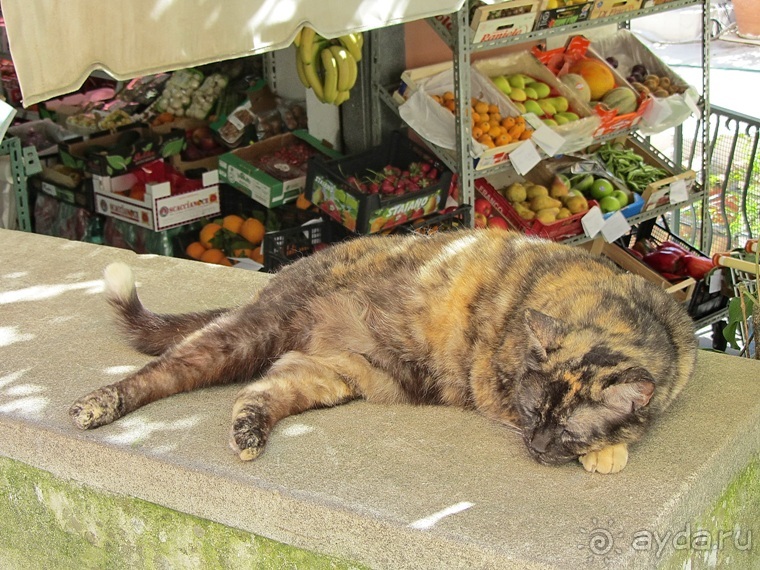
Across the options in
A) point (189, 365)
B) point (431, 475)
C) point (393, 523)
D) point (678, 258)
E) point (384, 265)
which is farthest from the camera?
point (678, 258)

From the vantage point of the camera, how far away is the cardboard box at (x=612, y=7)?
555 cm

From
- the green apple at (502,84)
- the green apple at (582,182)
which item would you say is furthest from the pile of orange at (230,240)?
the green apple at (582,182)

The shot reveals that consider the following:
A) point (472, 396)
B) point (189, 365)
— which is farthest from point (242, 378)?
point (472, 396)

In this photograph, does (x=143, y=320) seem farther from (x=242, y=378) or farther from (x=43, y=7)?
(x=43, y=7)

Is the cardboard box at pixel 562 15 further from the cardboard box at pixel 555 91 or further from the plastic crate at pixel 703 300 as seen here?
the plastic crate at pixel 703 300

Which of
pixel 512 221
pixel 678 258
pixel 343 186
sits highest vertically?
pixel 343 186

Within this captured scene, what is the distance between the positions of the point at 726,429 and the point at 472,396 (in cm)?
75

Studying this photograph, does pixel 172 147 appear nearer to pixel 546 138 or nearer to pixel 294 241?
pixel 294 241

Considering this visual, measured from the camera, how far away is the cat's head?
228 cm

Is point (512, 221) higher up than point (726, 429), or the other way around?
point (726, 429)

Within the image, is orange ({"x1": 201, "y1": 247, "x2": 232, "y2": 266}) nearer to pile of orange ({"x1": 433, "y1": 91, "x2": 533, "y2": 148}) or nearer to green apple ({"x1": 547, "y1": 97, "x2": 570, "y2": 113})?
pile of orange ({"x1": 433, "y1": 91, "x2": 533, "y2": 148})

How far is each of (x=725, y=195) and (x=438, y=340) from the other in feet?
16.6

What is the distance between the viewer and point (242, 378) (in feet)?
9.49

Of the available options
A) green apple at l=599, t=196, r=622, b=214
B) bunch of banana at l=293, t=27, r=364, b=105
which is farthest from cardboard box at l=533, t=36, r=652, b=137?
bunch of banana at l=293, t=27, r=364, b=105
